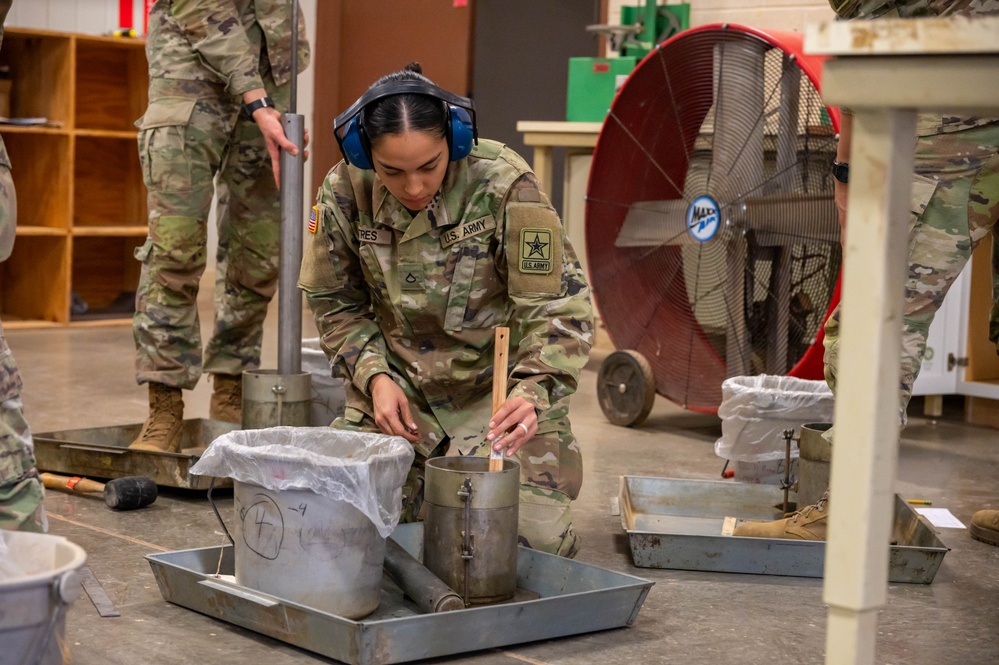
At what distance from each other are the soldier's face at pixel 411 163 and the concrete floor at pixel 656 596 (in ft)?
2.50

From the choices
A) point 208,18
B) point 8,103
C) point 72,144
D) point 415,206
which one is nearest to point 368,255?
point 415,206

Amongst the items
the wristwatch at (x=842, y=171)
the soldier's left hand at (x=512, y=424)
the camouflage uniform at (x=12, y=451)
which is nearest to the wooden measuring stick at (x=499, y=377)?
the soldier's left hand at (x=512, y=424)

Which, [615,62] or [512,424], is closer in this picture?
[512,424]

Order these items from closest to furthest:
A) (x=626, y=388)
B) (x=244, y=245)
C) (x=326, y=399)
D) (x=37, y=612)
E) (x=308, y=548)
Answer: (x=37, y=612) → (x=308, y=548) → (x=326, y=399) → (x=244, y=245) → (x=626, y=388)

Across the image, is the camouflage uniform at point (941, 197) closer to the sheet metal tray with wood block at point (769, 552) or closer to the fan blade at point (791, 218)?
the sheet metal tray with wood block at point (769, 552)

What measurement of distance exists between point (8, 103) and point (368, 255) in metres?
4.18

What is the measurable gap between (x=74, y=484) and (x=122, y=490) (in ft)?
0.58

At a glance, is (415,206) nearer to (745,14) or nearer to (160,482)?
(160,482)

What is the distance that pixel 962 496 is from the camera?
2.97m

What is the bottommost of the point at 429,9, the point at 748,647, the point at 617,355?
the point at 748,647

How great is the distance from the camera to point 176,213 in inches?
115

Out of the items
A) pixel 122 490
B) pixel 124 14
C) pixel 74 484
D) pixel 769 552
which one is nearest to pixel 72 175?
pixel 124 14

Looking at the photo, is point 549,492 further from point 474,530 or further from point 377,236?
point 377,236

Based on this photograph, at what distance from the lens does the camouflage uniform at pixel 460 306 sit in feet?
7.08
